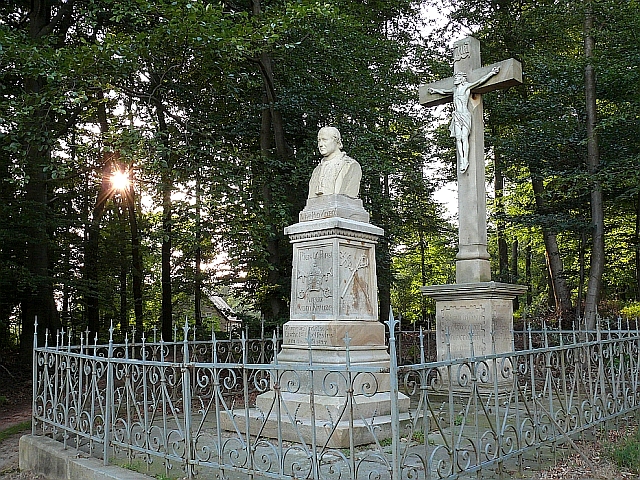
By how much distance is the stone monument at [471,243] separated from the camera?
786cm

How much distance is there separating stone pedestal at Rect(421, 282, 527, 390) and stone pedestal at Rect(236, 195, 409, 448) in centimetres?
159

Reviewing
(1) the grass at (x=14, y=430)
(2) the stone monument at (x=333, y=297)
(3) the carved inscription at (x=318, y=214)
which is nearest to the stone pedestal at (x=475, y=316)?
(2) the stone monument at (x=333, y=297)

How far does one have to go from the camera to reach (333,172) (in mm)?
6938

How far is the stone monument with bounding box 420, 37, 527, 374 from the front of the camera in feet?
25.8

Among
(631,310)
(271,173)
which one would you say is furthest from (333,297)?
(631,310)

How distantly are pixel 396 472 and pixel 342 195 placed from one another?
12.5 feet

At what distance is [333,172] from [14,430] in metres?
Answer: 5.81

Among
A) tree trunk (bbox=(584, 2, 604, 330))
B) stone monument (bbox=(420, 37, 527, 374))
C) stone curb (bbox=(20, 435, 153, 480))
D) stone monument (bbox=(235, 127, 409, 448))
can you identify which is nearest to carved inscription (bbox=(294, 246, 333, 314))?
stone monument (bbox=(235, 127, 409, 448))

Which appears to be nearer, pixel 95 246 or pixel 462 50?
pixel 462 50

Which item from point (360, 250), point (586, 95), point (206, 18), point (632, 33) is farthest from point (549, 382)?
point (632, 33)

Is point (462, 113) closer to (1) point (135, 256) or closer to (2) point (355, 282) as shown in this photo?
(2) point (355, 282)

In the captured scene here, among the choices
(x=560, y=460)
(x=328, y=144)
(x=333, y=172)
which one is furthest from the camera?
(x=328, y=144)

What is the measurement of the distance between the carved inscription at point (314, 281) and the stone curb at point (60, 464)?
8.54 feet

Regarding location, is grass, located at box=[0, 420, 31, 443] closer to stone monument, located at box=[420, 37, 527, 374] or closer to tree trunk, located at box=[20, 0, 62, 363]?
tree trunk, located at box=[20, 0, 62, 363]
